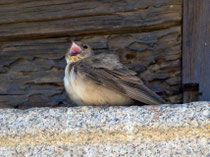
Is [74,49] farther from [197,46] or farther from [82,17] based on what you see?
[197,46]

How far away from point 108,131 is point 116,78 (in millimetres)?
731

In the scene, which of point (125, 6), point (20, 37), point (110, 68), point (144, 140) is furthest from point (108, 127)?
point (20, 37)

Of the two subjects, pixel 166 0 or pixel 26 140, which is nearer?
pixel 26 140

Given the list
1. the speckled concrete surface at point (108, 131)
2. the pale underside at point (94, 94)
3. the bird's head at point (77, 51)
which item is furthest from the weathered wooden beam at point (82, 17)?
the speckled concrete surface at point (108, 131)

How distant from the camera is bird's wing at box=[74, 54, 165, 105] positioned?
3.07 metres

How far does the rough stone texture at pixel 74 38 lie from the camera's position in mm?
3547

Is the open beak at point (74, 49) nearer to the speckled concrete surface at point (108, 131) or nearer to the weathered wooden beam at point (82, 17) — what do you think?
the weathered wooden beam at point (82, 17)

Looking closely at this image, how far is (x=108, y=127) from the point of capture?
2.55m

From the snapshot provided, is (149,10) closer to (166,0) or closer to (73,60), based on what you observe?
(166,0)

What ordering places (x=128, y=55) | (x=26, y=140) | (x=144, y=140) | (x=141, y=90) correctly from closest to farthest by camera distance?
1. (x=144, y=140)
2. (x=26, y=140)
3. (x=141, y=90)
4. (x=128, y=55)


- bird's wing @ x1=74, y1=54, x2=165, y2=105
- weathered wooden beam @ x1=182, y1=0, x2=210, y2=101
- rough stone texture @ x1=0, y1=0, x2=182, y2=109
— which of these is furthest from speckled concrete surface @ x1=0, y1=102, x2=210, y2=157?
rough stone texture @ x1=0, y1=0, x2=182, y2=109

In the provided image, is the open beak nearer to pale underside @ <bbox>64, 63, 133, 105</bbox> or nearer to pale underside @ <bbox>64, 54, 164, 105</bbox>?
pale underside @ <bbox>64, 54, 164, 105</bbox>

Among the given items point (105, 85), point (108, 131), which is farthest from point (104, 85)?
point (108, 131)

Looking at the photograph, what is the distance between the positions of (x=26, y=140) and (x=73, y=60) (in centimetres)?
123
